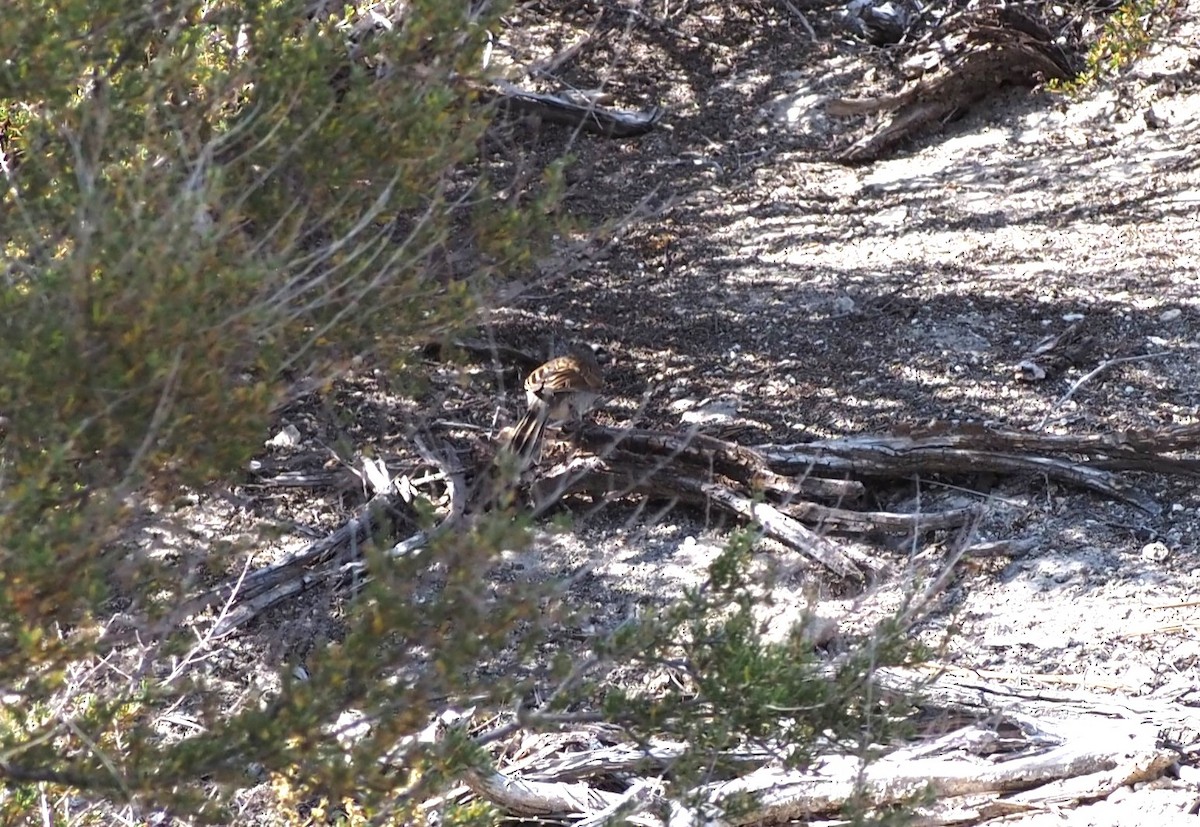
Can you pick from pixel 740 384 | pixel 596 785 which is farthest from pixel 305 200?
pixel 740 384

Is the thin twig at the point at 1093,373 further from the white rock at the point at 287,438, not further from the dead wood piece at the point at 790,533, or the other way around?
the white rock at the point at 287,438

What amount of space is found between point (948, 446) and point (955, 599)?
2.19 ft

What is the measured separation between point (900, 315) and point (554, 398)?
1.92 m

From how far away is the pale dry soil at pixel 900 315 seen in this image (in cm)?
472

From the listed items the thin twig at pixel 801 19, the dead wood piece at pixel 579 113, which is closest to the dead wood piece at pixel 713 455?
the dead wood piece at pixel 579 113

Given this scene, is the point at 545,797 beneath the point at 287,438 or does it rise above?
beneath

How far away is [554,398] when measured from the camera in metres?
5.55

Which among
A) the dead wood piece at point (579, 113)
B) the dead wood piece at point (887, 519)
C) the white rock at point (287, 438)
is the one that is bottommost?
the dead wood piece at point (887, 519)

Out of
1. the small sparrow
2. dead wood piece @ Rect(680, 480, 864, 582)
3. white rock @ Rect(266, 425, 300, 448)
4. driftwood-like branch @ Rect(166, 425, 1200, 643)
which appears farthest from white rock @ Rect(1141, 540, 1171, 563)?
white rock @ Rect(266, 425, 300, 448)

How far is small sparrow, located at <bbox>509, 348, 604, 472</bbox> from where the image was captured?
5.39m

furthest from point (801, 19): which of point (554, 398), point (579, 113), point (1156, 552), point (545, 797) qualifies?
point (545, 797)

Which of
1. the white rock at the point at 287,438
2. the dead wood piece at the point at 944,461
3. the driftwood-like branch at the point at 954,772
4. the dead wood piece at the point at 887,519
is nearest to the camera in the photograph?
the driftwood-like branch at the point at 954,772

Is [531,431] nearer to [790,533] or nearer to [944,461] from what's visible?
[790,533]

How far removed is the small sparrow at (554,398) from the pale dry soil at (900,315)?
11.5 inches
